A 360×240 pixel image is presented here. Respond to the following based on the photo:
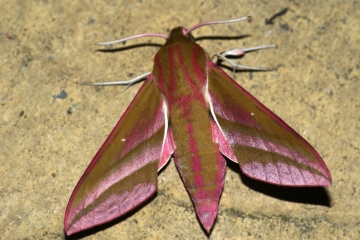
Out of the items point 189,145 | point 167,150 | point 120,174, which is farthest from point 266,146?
point 120,174

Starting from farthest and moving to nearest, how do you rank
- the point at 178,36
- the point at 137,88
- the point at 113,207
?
the point at 137,88, the point at 178,36, the point at 113,207

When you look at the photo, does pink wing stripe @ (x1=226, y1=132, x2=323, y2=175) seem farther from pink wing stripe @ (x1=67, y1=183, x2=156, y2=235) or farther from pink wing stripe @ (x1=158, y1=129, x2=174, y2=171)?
pink wing stripe @ (x1=67, y1=183, x2=156, y2=235)

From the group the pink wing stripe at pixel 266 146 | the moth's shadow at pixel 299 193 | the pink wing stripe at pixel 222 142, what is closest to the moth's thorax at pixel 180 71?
the pink wing stripe at pixel 222 142

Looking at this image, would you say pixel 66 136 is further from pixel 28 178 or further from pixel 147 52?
pixel 147 52

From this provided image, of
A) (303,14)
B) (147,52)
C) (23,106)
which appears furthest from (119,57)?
(303,14)

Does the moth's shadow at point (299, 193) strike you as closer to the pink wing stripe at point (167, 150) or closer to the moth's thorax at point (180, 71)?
the pink wing stripe at point (167, 150)

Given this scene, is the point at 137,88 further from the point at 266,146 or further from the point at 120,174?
the point at 266,146
